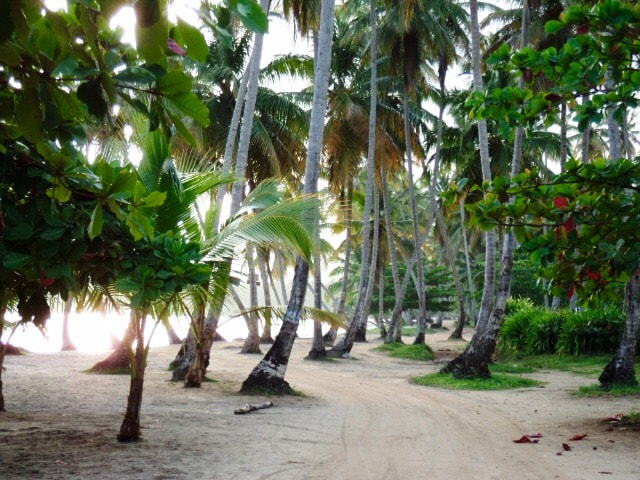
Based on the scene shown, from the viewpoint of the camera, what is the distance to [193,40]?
1.78 meters

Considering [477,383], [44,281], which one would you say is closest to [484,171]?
[477,383]

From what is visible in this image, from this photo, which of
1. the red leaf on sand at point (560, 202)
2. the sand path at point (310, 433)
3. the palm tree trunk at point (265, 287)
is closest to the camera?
the sand path at point (310, 433)

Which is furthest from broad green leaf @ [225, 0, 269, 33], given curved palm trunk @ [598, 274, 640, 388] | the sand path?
curved palm trunk @ [598, 274, 640, 388]

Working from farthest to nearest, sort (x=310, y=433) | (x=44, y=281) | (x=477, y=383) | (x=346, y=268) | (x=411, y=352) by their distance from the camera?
(x=346, y=268), (x=411, y=352), (x=477, y=383), (x=310, y=433), (x=44, y=281)

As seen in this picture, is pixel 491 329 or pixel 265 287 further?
pixel 265 287

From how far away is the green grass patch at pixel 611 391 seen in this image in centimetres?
1085

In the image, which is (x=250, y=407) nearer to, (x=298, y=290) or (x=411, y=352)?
(x=298, y=290)

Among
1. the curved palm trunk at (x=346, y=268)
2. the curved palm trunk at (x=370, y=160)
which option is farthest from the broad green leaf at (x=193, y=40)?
the curved palm trunk at (x=346, y=268)

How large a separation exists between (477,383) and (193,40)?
39.5 feet

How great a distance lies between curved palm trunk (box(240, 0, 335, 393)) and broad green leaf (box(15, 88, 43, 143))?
8.99 m

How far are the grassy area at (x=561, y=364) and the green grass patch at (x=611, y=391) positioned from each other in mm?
3522

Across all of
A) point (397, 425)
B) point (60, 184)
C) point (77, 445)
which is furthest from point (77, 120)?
point (397, 425)

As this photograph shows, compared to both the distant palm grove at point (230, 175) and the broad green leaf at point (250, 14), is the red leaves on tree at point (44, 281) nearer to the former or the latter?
the distant palm grove at point (230, 175)

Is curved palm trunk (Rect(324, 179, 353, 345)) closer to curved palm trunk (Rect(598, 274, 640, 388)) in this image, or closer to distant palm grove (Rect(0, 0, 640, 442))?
A: distant palm grove (Rect(0, 0, 640, 442))
